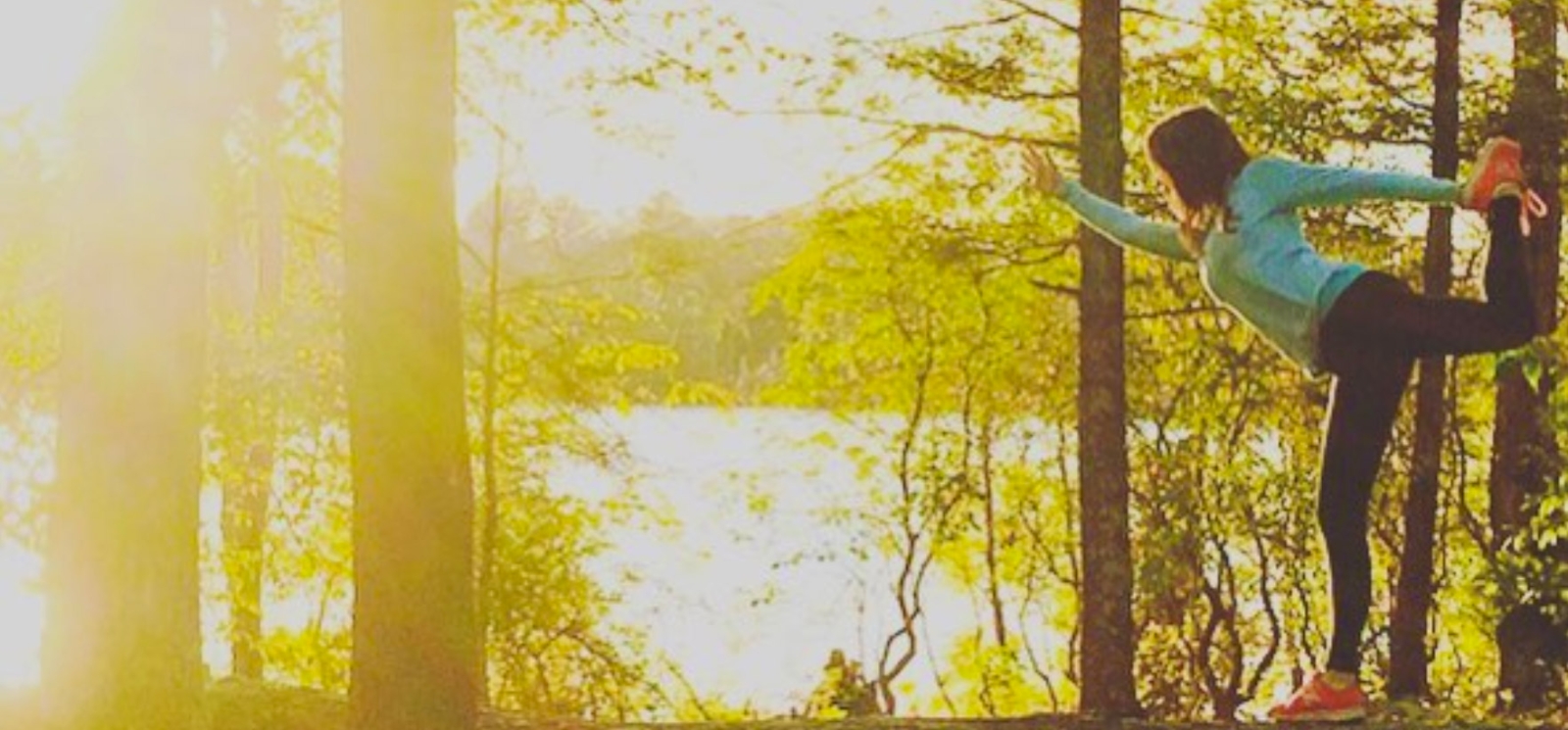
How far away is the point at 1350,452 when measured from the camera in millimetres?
6203

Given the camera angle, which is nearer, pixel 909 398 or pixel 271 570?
pixel 271 570

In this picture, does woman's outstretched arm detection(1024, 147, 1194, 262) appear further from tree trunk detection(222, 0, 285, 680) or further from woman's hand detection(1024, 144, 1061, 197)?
tree trunk detection(222, 0, 285, 680)

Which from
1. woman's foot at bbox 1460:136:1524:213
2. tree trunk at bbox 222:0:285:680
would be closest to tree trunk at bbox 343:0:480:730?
woman's foot at bbox 1460:136:1524:213

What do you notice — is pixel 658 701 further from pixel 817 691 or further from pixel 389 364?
pixel 389 364

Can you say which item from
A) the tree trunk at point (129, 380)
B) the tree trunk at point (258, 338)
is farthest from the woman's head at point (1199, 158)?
the tree trunk at point (258, 338)

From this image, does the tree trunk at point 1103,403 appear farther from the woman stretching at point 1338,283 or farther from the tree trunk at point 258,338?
the tree trunk at point 258,338

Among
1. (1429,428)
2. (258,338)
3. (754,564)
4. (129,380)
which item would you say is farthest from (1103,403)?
(754,564)

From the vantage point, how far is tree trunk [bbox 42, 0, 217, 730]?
646cm

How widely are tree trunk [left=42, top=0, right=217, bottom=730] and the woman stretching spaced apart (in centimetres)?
241

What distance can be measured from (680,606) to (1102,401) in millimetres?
11503

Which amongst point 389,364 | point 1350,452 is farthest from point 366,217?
point 1350,452

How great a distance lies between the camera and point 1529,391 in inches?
616

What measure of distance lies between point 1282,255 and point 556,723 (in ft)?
10.2

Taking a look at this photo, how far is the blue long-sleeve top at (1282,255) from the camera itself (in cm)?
593
